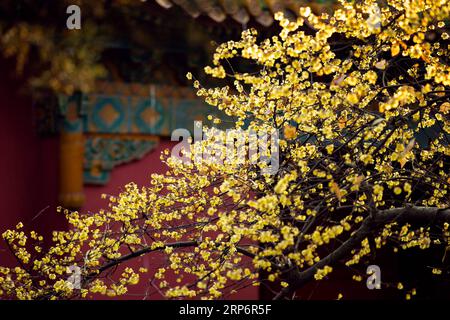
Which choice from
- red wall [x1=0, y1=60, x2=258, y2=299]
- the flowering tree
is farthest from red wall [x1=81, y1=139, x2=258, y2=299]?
the flowering tree

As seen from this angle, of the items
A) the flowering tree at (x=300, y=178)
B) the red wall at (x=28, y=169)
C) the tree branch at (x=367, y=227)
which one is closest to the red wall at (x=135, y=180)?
the red wall at (x=28, y=169)

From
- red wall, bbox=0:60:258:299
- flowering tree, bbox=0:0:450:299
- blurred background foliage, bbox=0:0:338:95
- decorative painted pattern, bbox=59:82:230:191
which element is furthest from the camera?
red wall, bbox=0:60:258:299

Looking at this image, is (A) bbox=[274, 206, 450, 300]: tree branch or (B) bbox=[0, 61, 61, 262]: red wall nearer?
(A) bbox=[274, 206, 450, 300]: tree branch

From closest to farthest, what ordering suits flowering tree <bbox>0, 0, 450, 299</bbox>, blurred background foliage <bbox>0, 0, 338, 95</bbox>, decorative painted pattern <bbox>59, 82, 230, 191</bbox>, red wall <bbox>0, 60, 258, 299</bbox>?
flowering tree <bbox>0, 0, 450, 299</bbox> → blurred background foliage <bbox>0, 0, 338, 95</bbox> → decorative painted pattern <bbox>59, 82, 230, 191</bbox> → red wall <bbox>0, 60, 258, 299</bbox>

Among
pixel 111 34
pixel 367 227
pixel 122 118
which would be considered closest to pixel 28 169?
pixel 122 118

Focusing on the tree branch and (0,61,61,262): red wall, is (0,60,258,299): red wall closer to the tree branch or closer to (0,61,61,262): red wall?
(0,61,61,262): red wall

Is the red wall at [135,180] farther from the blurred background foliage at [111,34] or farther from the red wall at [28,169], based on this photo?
the blurred background foliage at [111,34]

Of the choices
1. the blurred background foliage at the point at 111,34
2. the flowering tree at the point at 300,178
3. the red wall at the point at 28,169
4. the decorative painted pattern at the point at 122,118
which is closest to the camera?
the flowering tree at the point at 300,178

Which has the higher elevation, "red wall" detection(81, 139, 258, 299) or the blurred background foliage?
the blurred background foliage

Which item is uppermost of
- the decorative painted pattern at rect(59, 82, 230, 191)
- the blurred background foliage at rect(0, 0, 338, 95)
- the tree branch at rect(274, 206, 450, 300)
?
the blurred background foliage at rect(0, 0, 338, 95)

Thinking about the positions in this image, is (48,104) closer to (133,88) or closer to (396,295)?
(133,88)

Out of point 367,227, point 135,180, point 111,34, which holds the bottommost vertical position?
point 367,227

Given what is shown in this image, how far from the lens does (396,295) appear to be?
347 inches

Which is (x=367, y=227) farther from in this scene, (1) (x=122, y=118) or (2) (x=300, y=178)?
(1) (x=122, y=118)
